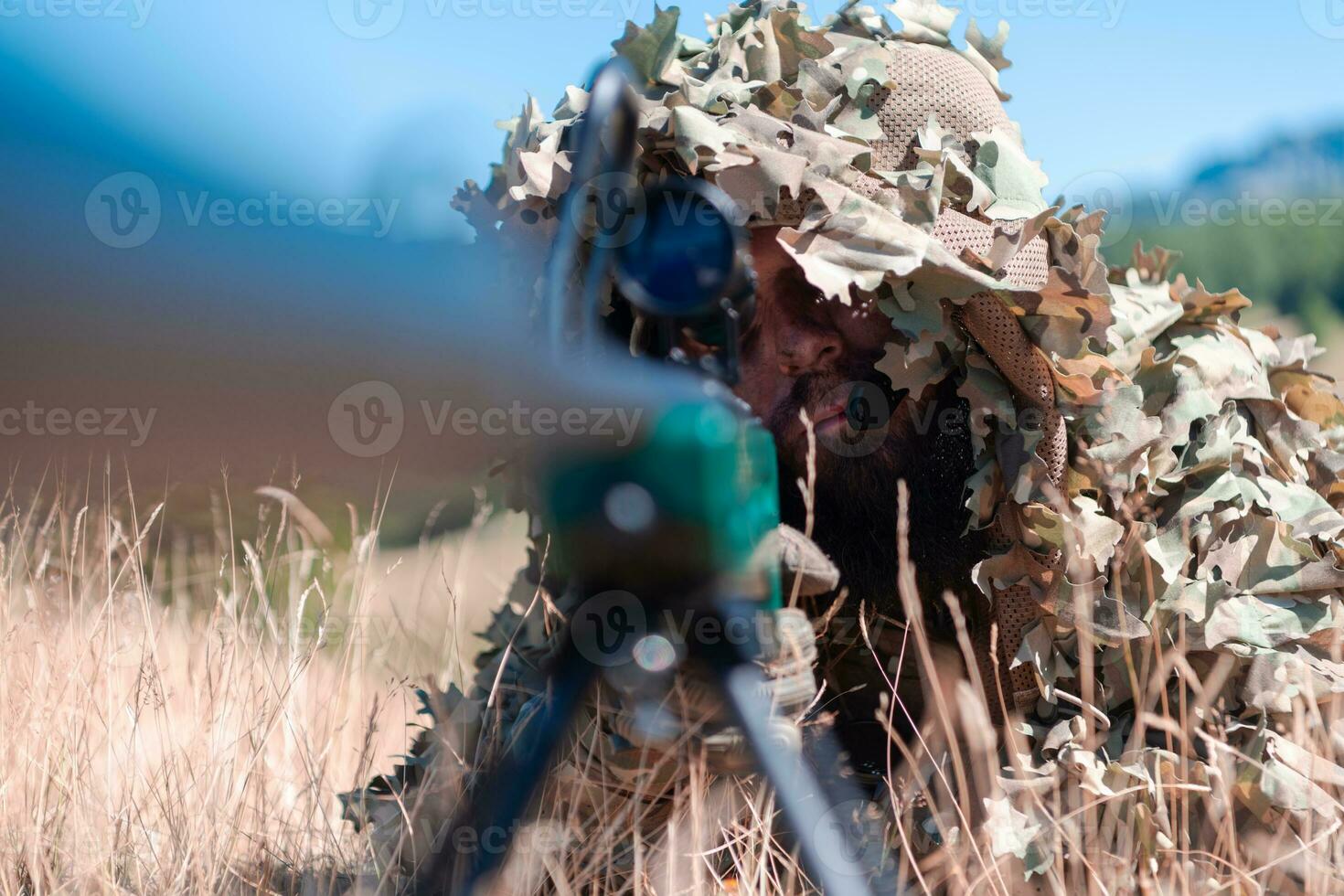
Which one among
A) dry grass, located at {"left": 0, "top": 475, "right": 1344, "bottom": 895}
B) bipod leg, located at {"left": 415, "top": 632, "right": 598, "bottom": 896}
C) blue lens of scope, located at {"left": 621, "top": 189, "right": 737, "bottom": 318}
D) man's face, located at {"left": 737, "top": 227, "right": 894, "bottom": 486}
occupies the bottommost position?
dry grass, located at {"left": 0, "top": 475, "right": 1344, "bottom": 895}

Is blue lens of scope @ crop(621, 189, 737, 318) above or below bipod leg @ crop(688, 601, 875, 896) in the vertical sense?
above

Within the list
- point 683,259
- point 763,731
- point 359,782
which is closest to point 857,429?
point 683,259

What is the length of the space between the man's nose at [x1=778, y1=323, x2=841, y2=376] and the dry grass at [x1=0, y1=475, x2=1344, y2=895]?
0.82m

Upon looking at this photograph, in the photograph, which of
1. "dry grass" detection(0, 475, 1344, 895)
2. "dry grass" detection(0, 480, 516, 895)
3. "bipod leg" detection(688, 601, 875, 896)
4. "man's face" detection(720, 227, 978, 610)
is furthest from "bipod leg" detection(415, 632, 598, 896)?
"man's face" detection(720, 227, 978, 610)

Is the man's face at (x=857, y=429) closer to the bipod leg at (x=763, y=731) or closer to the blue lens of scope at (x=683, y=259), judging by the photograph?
the blue lens of scope at (x=683, y=259)

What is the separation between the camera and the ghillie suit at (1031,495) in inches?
87.6

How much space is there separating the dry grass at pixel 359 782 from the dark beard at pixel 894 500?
21 cm

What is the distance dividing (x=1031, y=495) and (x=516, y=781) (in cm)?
133

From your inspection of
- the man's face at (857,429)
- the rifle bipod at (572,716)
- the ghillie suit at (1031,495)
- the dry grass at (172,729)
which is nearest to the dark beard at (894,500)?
the man's face at (857,429)

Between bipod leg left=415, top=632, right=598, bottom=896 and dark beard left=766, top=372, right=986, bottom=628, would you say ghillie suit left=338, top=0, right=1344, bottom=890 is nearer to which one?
dark beard left=766, top=372, right=986, bottom=628

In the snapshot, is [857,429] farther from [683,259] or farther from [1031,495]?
[683,259]

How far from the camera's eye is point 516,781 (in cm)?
179

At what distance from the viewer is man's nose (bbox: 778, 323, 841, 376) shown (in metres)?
2.72

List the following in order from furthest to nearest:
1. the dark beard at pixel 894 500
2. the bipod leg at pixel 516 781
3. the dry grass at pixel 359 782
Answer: the dark beard at pixel 894 500, the dry grass at pixel 359 782, the bipod leg at pixel 516 781
